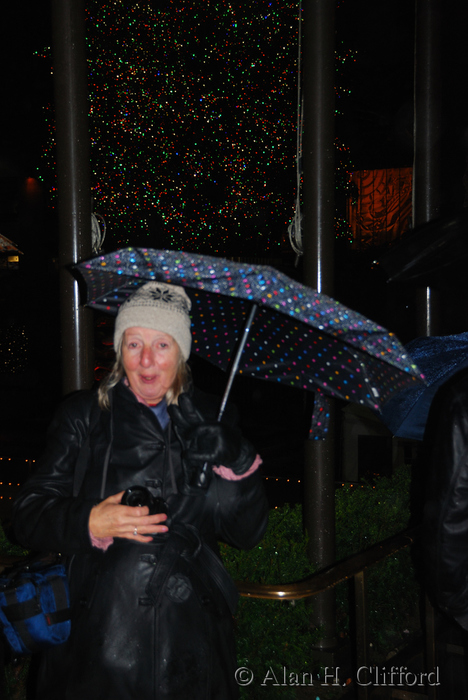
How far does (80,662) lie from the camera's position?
7.36ft

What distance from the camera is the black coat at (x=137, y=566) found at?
7.28 ft

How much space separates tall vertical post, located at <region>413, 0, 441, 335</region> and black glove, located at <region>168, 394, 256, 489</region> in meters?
4.80

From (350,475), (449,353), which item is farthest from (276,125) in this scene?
(449,353)

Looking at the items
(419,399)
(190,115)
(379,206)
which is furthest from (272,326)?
(379,206)

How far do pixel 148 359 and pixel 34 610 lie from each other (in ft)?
3.03

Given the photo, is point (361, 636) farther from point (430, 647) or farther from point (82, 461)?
point (82, 461)

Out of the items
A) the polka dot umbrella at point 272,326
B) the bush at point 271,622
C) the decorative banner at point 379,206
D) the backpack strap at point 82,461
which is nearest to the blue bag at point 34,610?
the backpack strap at point 82,461

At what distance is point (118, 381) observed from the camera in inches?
98.7

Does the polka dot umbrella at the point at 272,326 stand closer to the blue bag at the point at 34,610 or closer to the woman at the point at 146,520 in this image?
the woman at the point at 146,520

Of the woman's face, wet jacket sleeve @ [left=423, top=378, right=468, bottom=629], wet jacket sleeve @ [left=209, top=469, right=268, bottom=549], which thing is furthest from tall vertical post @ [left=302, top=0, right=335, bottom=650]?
the woman's face

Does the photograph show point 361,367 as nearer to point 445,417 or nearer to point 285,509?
point 445,417

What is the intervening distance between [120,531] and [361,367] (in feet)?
3.38

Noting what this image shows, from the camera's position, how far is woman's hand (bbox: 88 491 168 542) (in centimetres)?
213

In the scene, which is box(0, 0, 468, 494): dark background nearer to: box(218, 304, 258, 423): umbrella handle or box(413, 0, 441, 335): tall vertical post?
box(413, 0, 441, 335): tall vertical post
